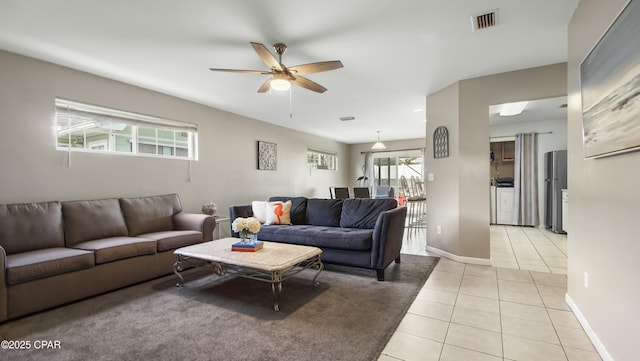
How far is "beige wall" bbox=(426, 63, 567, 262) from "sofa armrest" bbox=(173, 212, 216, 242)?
330 centimetres

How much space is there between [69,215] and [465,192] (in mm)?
4716

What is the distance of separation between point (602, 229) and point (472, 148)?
2.16 meters

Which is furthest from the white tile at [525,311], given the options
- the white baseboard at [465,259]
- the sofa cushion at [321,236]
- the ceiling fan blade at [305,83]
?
the ceiling fan blade at [305,83]

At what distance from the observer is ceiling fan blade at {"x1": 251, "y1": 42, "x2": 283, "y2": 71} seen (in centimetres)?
229

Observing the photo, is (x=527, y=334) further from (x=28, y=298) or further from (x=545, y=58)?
(x=28, y=298)

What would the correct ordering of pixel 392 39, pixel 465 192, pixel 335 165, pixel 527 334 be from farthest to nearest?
pixel 335 165 < pixel 465 192 < pixel 392 39 < pixel 527 334

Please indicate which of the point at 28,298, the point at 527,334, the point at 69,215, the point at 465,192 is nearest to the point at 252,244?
the point at 28,298

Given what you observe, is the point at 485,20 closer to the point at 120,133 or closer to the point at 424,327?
the point at 424,327

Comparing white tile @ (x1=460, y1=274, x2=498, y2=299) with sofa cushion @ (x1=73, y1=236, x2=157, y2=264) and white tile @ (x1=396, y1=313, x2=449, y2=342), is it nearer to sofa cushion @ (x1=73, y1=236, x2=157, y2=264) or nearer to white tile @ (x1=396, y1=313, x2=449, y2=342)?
white tile @ (x1=396, y1=313, x2=449, y2=342)

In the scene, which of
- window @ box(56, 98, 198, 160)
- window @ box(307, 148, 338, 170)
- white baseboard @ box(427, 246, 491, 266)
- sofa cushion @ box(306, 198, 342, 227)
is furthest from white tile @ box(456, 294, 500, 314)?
window @ box(307, 148, 338, 170)

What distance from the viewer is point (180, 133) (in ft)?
15.5

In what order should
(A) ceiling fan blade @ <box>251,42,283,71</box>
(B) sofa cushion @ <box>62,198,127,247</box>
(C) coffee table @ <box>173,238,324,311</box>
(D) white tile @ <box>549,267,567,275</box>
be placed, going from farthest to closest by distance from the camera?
(D) white tile @ <box>549,267,567,275</box> → (B) sofa cushion @ <box>62,198,127,247</box> → (C) coffee table @ <box>173,238,324,311</box> → (A) ceiling fan blade @ <box>251,42,283,71</box>

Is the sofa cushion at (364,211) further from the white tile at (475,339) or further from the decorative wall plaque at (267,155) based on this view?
the decorative wall plaque at (267,155)

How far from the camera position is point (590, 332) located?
2.00 m
